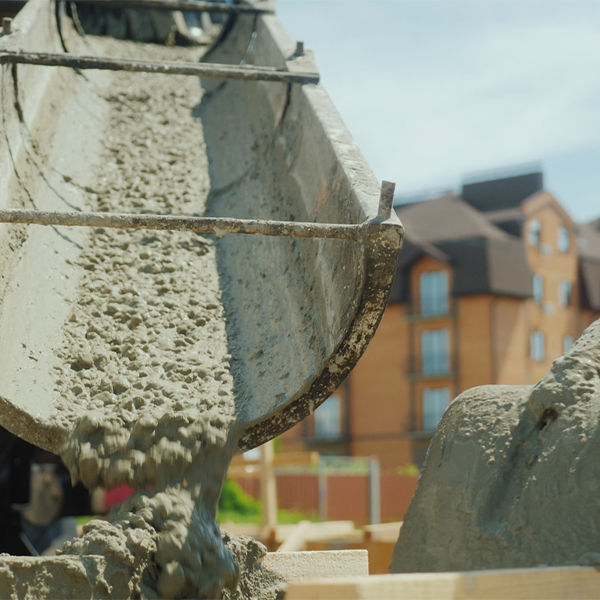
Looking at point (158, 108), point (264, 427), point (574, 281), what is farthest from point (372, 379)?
point (264, 427)

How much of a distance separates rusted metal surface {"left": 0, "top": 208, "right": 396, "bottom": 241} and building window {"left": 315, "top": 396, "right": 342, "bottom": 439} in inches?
962

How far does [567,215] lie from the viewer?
29.0m

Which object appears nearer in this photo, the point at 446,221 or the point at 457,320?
the point at 457,320

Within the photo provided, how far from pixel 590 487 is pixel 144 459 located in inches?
50.5

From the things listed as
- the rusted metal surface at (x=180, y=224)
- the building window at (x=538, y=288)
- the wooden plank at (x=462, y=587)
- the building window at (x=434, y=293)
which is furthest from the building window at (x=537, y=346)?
the wooden plank at (x=462, y=587)

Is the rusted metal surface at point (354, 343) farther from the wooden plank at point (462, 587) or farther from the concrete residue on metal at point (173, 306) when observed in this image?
the wooden plank at point (462, 587)

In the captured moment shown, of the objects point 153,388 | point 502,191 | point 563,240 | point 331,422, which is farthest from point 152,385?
point 563,240

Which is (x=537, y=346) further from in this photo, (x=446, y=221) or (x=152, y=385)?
(x=152, y=385)

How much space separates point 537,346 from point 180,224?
2617 cm

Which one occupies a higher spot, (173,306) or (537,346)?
(537,346)

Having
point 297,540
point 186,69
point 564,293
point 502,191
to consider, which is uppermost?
point 502,191

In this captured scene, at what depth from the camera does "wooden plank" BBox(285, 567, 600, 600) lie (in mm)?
1670

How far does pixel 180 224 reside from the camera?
2.71 metres

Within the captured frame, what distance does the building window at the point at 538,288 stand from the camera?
91.4 feet
